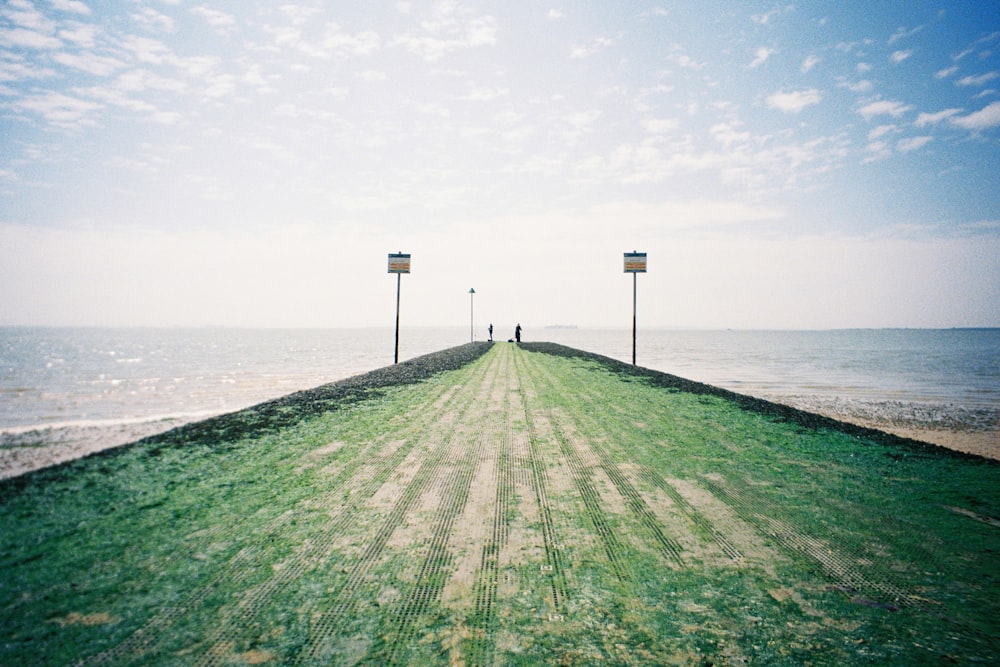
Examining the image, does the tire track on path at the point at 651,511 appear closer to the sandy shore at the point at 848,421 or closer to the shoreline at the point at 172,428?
the shoreline at the point at 172,428

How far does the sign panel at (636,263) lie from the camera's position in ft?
98.4

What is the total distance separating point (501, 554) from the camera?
13.2ft

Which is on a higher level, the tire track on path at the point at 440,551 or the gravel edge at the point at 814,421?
the gravel edge at the point at 814,421

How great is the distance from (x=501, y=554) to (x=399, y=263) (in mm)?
28543

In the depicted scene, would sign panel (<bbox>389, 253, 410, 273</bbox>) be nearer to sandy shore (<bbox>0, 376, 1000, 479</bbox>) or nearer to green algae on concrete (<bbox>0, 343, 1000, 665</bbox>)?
sandy shore (<bbox>0, 376, 1000, 479</bbox>)

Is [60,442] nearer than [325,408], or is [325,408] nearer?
[60,442]

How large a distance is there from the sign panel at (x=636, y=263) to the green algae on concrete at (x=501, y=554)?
2286cm

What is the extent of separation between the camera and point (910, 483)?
608cm

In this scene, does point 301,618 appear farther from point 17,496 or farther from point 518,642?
point 17,496

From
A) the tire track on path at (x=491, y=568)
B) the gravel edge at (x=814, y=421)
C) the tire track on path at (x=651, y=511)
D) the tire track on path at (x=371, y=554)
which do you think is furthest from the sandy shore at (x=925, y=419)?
the tire track on path at (x=371, y=554)

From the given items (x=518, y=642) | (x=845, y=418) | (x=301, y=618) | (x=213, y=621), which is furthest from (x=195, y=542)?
(x=845, y=418)

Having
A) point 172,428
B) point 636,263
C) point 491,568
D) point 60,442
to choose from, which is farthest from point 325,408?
point 636,263

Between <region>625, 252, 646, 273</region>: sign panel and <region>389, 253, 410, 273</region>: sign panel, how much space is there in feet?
48.9

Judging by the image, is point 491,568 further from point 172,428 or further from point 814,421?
point 814,421
